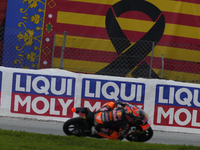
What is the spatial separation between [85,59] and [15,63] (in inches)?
86.9

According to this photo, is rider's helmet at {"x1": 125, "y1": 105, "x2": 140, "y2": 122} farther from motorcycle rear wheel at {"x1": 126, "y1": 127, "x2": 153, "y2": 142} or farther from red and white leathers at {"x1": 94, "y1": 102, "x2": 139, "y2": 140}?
motorcycle rear wheel at {"x1": 126, "y1": 127, "x2": 153, "y2": 142}

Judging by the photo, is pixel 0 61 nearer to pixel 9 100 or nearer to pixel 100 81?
pixel 9 100

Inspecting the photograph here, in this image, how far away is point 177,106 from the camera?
8109 mm

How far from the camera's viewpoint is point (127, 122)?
6105 millimetres

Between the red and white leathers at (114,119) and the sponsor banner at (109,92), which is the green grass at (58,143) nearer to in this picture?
the red and white leathers at (114,119)

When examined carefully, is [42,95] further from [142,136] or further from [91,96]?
[142,136]

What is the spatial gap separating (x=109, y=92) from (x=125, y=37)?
3.17 metres

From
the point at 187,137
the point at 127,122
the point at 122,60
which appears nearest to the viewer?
Answer: the point at 127,122

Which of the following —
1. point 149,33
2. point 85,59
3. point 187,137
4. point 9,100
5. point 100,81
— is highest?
point 149,33

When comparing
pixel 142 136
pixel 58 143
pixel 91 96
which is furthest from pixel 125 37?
pixel 58 143

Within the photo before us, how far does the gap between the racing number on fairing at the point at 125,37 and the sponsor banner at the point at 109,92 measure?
2293 mm

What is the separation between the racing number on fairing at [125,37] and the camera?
1051 centimetres

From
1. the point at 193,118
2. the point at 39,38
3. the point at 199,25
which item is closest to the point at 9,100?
the point at 39,38

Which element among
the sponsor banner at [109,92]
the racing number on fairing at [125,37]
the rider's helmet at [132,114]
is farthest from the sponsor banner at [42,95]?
the racing number on fairing at [125,37]
